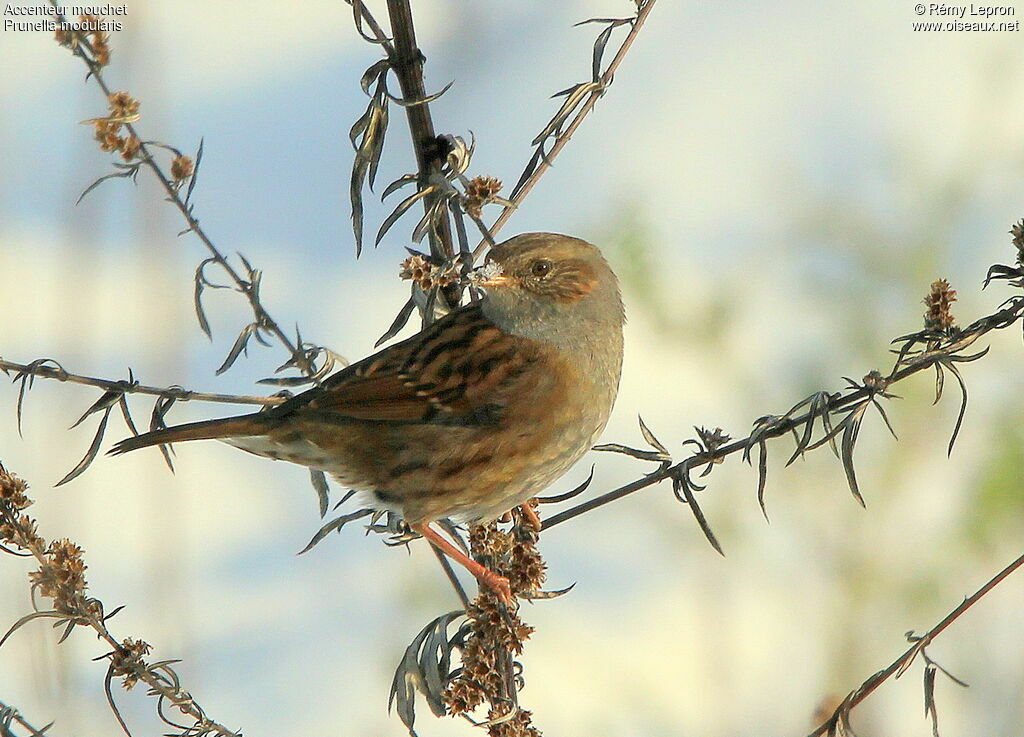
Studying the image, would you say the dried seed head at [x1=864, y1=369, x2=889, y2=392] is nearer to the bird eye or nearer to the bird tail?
the bird eye

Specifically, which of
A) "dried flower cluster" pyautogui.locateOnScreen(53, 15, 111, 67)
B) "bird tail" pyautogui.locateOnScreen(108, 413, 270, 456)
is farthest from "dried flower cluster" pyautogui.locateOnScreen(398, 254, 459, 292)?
"dried flower cluster" pyautogui.locateOnScreen(53, 15, 111, 67)

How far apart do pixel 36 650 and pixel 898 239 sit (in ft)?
9.77

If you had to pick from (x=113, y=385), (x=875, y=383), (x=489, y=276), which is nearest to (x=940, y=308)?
(x=875, y=383)

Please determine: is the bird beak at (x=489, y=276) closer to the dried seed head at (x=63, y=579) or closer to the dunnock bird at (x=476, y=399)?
the dunnock bird at (x=476, y=399)

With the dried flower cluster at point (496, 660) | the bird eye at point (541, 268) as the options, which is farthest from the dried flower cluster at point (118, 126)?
the dried flower cluster at point (496, 660)

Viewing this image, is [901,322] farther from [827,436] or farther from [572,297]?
[827,436]

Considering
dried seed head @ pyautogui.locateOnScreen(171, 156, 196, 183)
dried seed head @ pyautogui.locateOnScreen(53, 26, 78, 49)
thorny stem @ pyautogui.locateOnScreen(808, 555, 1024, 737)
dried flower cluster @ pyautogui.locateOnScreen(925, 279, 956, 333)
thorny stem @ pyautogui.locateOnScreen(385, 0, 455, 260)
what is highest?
dried seed head @ pyautogui.locateOnScreen(53, 26, 78, 49)

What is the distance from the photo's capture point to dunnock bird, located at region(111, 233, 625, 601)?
291 centimetres

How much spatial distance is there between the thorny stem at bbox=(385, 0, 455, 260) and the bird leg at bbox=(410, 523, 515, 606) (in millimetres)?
658

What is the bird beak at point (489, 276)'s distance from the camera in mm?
2711

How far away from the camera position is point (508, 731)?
6.88ft

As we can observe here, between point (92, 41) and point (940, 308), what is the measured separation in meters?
1.90

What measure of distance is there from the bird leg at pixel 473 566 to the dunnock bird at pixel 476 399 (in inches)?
1.5

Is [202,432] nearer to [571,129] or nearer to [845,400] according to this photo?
[571,129]
